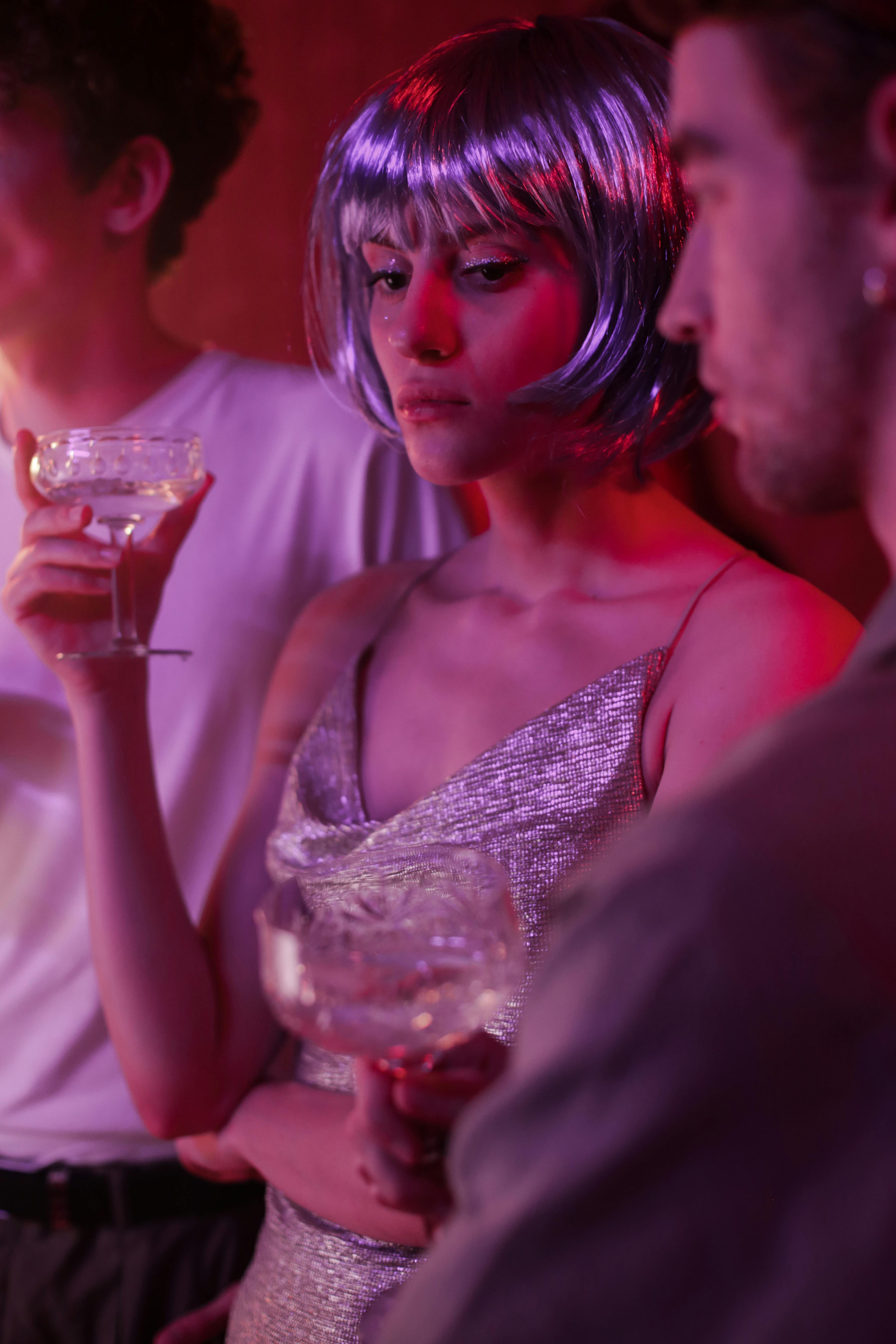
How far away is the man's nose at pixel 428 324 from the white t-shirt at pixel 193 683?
45cm

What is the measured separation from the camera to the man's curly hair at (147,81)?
55.1 inches

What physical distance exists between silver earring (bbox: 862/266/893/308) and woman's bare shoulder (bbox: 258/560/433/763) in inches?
33.3

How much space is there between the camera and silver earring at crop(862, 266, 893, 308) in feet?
1.71

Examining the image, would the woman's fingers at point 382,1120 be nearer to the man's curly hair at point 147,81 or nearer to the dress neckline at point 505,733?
the dress neckline at point 505,733

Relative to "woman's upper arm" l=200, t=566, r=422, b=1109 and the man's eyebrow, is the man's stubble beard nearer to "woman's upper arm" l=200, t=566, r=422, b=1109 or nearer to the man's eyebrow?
the man's eyebrow

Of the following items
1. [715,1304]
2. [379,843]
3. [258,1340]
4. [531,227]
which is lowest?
[258,1340]

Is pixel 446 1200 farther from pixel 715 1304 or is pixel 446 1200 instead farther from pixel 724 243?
pixel 724 243

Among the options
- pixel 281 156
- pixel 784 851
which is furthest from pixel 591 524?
pixel 281 156

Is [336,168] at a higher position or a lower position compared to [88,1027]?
higher

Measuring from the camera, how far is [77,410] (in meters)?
1.53

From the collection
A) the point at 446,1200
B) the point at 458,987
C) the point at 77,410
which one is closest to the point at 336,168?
the point at 77,410

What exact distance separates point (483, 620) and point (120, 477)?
42cm

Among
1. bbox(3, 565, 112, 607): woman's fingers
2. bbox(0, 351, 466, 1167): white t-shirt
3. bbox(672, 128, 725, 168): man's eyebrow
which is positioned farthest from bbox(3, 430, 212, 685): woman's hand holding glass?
bbox(672, 128, 725, 168): man's eyebrow

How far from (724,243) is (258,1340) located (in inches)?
43.9
